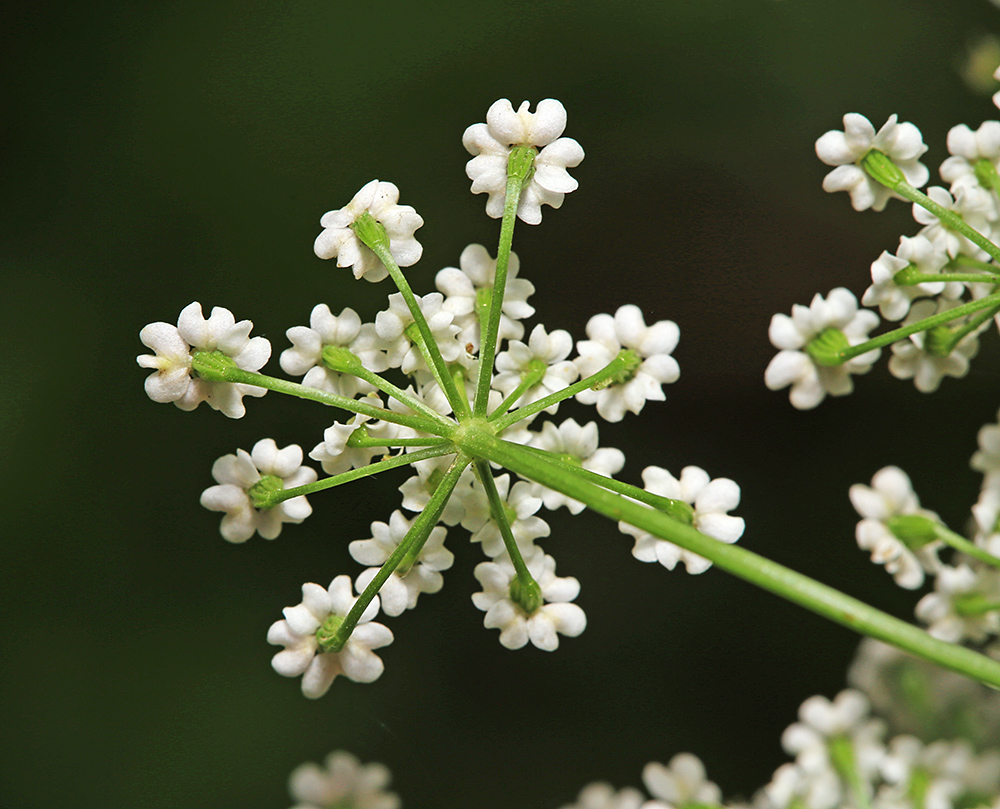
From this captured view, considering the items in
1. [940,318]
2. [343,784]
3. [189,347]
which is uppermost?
[940,318]

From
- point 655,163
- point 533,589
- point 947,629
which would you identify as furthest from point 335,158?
point 947,629

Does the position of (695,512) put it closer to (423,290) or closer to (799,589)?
(799,589)

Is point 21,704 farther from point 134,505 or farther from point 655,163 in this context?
point 655,163

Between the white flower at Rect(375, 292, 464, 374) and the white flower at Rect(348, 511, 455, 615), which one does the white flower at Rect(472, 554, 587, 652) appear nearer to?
the white flower at Rect(348, 511, 455, 615)

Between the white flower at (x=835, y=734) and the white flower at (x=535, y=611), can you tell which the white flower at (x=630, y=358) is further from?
the white flower at (x=835, y=734)

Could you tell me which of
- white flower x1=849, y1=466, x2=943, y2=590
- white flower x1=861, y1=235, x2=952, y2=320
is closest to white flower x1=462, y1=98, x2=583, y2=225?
white flower x1=861, y1=235, x2=952, y2=320

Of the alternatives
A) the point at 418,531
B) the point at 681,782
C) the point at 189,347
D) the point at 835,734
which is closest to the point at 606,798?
the point at 681,782

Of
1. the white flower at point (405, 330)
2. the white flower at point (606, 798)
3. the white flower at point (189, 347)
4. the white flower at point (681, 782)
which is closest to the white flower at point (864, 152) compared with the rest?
the white flower at point (405, 330)
